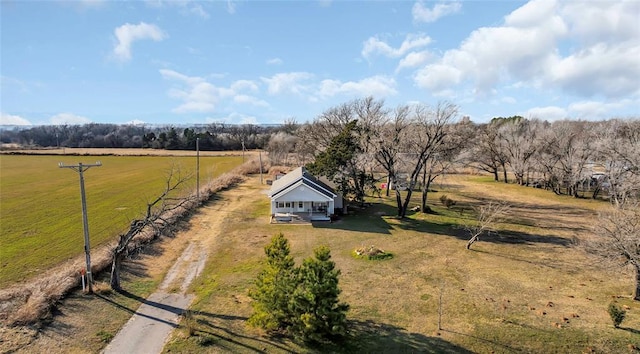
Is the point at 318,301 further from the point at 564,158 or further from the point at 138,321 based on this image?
the point at 564,158

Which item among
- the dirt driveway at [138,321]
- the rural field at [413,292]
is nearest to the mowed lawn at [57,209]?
the rural field at [413,292]

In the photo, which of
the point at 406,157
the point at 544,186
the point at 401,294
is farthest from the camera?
the point at 544,186

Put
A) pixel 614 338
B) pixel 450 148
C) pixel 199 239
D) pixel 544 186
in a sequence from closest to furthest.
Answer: pixel 614 338, pixel 199 239, pixel 450 148, pixel 544 186

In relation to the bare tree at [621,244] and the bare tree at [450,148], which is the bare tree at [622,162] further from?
the bare tree at [621,244]

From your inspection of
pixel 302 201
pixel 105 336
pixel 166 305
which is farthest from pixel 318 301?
pixel 302 201

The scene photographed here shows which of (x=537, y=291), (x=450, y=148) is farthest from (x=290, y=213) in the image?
(x=537, y=291)

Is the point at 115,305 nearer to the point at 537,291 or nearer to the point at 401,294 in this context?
the point at 401,294
